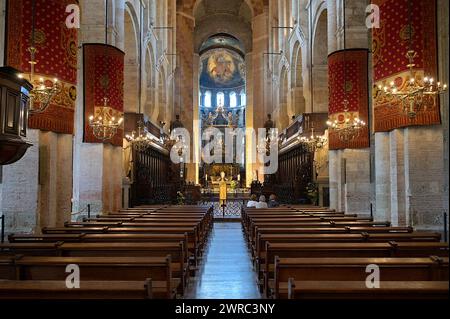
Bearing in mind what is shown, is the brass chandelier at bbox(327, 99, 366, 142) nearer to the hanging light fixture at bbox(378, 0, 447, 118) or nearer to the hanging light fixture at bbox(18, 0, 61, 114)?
the hanging light fixture at bbox(378, 0, 447, 118)

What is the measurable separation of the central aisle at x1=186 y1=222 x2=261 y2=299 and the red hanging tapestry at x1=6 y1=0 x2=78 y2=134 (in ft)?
15.1

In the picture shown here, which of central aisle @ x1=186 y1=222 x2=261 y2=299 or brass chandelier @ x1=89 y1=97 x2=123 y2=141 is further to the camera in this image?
brass chandelier @ x1=89 y1=97 x2=123 y2=141

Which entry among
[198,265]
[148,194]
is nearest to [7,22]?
[198,265]

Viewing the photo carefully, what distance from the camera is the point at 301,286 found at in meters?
3.96

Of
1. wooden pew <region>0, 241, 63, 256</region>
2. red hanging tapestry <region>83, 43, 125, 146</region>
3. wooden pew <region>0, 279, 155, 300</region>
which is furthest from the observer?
red hanging tapestry <region>83, 43, 125, 146</region>

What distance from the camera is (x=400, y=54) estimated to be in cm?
1057

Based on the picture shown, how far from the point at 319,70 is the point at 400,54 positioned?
942cm

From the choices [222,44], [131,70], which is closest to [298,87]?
[131,70]

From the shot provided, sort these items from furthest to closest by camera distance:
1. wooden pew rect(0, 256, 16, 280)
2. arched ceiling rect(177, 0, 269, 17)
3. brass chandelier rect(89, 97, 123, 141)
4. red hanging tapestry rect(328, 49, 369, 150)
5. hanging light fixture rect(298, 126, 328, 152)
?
arched ceiling rect(177, 0, 269, 17) < hanging light fixture rect(298, 126, 328, 152) < red hanging tapestry rect(328, 49, 369, 150) < brass chandelier rect(89, 97, 123, 141) < wooden pew rect(0, 256, 16, 280)

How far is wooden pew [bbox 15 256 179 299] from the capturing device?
483 centimetres

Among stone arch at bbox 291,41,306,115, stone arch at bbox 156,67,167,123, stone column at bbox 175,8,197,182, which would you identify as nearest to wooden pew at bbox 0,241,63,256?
stone arch at bbox 291,41,306,115

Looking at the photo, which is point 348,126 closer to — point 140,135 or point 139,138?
point 139,138
